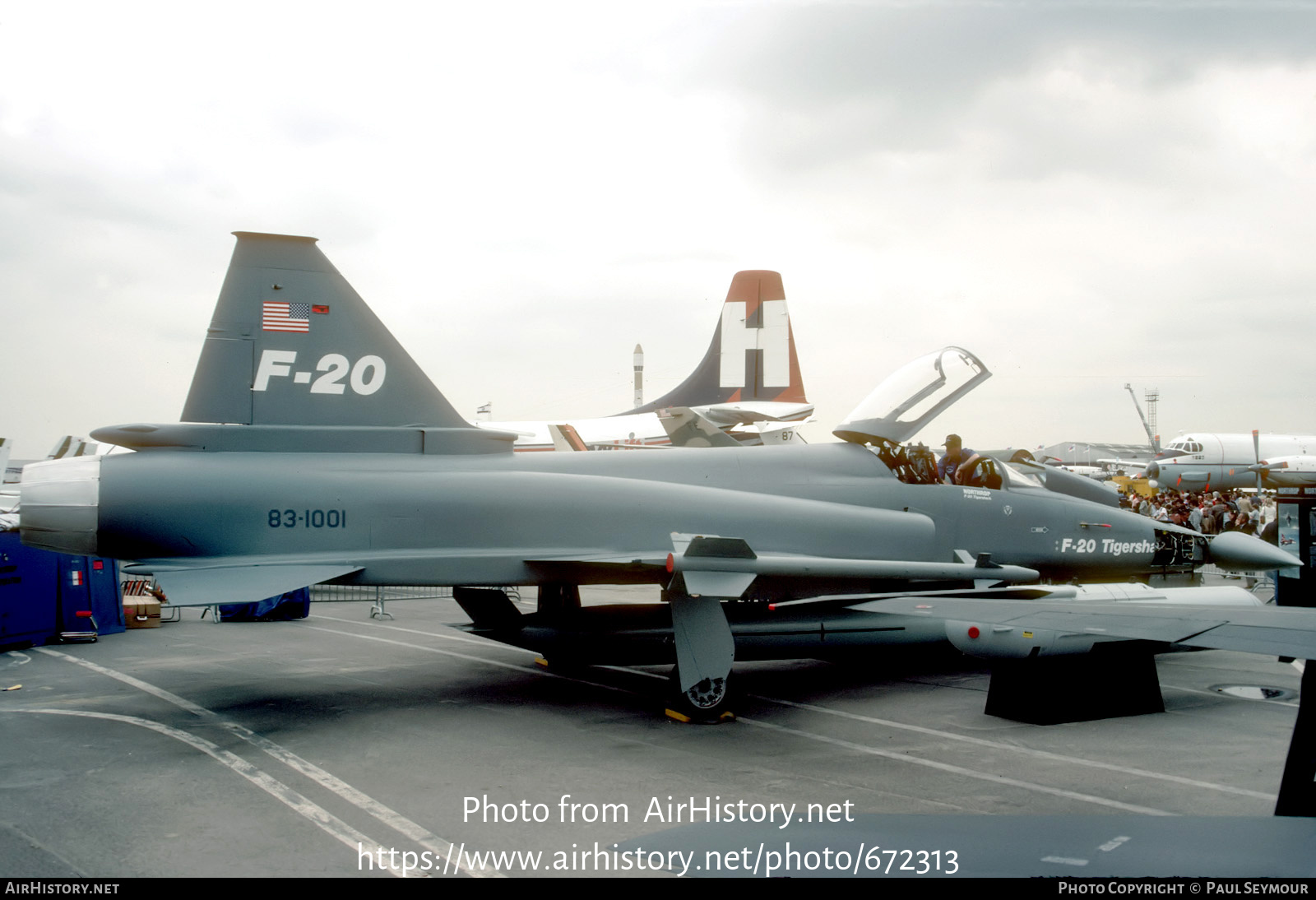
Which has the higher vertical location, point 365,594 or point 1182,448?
point 1182,448

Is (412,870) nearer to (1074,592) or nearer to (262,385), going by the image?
(262,385)

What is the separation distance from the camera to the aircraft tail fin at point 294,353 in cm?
786

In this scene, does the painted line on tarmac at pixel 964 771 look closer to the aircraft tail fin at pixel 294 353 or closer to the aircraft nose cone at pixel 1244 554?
the aircraft tail fin at pixel 294 353

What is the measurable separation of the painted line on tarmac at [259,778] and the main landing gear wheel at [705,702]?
3.16 m

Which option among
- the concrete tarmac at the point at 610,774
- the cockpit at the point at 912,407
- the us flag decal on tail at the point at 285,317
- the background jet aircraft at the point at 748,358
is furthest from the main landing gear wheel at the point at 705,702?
the background jet aircraft at the point at 748,358

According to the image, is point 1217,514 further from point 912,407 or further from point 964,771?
point 964,771

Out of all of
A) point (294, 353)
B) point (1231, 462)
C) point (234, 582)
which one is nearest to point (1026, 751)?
point (234, 582)

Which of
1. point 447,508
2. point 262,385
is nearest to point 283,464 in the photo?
point 262,385

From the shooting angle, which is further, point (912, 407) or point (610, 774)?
point (912, 407)

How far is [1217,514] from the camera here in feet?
64.2

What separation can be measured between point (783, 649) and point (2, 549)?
10129 millimetres

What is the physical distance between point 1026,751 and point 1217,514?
16456mm

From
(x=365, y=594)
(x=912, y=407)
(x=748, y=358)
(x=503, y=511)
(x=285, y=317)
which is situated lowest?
(x=365, y=594)

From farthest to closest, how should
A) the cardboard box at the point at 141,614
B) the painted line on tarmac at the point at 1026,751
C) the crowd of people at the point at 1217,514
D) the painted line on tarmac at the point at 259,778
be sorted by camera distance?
the crowd of people at the point at 1217,514
the cardboard box at the point at 141,614
the painted line on tarmac at the point at 1026,751
the painted line on tarmac at the point at 259,778
